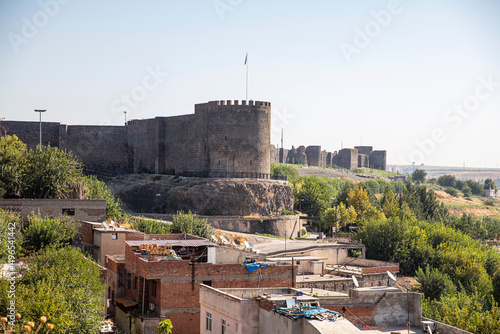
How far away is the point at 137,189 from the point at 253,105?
1316cm

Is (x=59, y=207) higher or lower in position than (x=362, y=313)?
higher

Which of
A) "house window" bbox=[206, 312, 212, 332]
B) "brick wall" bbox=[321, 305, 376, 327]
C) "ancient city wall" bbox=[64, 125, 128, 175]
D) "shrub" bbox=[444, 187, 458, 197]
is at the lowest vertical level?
"house window" bbox=[206, 312, 212, 332]

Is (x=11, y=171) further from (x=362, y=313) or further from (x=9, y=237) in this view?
(x=362, y=313)

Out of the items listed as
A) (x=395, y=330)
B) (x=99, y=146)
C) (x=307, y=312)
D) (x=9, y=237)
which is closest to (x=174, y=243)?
(x=9, y=237)

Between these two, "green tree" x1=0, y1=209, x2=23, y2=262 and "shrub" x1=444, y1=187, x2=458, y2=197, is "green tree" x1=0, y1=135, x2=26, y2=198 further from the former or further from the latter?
"shrub" x1=444, y1=187, x2=458, y2=197

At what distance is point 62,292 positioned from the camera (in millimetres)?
25422

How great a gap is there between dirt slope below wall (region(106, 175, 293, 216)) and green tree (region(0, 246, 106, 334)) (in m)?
24.1

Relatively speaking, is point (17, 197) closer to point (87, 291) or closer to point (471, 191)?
point (87, 291)

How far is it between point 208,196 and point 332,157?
76040mm

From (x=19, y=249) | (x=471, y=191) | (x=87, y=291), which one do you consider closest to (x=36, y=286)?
(x=87, y=291)

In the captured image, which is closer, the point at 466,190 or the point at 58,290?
the point at 58,290

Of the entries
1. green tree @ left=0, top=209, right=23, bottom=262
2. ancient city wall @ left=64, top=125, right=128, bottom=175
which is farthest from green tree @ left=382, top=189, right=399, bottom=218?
green tree @ left=0, top=209, right=23, bottom=262

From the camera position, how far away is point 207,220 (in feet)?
169

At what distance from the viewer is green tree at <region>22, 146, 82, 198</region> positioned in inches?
1773
